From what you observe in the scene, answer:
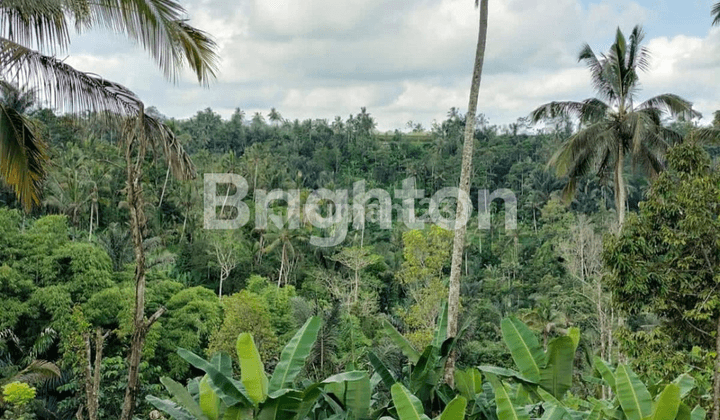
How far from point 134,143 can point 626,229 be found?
6.09 metres

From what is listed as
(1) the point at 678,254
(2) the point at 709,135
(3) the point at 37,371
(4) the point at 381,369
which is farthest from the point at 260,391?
(2) the point at 709,135

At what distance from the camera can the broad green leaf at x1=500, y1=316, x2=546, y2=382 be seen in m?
2.72

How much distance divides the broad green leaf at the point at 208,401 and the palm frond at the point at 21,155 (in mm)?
3597

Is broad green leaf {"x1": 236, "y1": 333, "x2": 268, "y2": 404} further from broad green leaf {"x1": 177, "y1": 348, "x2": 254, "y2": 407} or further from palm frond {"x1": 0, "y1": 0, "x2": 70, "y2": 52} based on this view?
palm frond {"x1": 0, "y1": 0, "x2": 70, "y2": 52}

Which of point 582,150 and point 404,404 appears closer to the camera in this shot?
point 404,404

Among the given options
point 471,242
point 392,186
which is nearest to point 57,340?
point 471,242

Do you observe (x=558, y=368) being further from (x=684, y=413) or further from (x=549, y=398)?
(x=684, y=413)

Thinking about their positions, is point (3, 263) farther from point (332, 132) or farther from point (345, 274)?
point (332, 132)

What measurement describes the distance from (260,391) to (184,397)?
12.8 inches

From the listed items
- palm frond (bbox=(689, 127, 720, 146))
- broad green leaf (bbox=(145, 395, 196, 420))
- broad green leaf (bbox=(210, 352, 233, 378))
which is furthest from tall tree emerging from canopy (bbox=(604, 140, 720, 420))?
broad green leaf (bbox=(145, 395, 196, 420))

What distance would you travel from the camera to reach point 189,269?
1277 inches

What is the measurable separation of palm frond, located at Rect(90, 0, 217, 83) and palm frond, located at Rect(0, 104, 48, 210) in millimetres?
1079

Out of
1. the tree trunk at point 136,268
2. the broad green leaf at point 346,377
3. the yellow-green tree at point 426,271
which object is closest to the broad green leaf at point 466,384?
the broad green leaf at point 346,377

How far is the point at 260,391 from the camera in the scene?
7.21 feet
